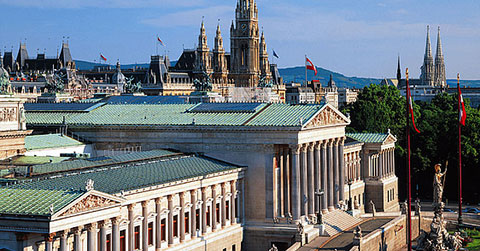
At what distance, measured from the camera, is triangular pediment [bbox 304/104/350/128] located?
88.1 m

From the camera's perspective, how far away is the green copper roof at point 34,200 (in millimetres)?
55069

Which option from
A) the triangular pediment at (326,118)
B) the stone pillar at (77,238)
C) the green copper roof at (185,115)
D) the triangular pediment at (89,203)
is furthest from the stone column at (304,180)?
the stone pillar at (77,238)

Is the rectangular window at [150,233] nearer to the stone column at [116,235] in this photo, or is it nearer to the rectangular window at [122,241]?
the rectangular window at [122,241]

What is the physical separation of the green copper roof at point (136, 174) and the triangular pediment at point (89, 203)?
2721 mm

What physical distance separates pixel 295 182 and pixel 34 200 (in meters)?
35.9

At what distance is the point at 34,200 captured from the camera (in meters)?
56.8

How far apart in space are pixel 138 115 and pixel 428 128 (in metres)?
66.8

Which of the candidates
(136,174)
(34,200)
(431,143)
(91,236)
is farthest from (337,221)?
(431,143)

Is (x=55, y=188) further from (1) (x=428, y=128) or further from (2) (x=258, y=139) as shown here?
(1) (x=428, y=128)

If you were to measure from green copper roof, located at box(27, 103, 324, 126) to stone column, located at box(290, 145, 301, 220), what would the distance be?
2963mm

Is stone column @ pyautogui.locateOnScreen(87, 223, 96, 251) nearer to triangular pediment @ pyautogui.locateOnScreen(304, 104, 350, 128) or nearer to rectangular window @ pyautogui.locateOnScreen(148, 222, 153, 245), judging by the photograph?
rectangular window @ pyautogui.locateOnScreen(148, 222, 153, 245)

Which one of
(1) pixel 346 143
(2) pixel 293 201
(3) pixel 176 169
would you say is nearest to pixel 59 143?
(3) pixel 176 169

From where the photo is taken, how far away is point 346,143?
4643 inches

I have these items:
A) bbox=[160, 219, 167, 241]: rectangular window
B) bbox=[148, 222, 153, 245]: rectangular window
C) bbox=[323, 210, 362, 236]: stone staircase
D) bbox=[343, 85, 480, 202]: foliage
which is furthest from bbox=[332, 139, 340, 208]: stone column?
bbox=[343, 85, 480, 202]: foliage
